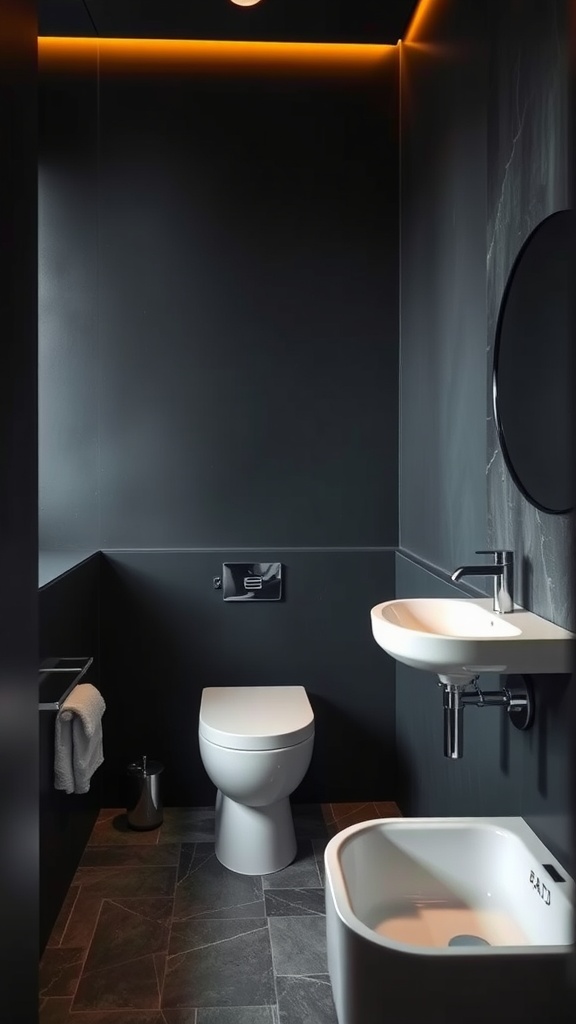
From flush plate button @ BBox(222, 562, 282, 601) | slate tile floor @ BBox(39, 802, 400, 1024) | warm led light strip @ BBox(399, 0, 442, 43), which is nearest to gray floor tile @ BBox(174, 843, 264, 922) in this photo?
slate tile floor @ BBox(39, 802, 400, 1024)

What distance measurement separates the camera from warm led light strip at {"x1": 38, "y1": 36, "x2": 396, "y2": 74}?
2.93 metres

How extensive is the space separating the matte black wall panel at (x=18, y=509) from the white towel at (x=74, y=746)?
772mm

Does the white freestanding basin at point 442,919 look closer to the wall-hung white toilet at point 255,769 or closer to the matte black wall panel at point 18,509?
the matte black wall panel at point 18,509

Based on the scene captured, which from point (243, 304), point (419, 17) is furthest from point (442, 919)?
point (419, 17)

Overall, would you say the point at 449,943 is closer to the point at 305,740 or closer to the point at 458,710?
the point at 458,710

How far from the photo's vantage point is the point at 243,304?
2982 millimetres

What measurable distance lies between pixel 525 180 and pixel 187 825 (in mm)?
2281

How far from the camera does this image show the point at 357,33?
2.86 m

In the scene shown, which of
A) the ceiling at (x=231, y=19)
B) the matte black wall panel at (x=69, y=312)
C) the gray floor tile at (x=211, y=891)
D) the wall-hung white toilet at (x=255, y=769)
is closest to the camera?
the gray floor tile at (x=211, y=891)

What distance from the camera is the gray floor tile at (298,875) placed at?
2.42 metres

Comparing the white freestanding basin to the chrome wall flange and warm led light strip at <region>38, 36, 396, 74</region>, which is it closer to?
the chrome wall flange

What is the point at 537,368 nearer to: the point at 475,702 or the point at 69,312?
the point at 475,702

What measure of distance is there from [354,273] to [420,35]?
2.56 feet

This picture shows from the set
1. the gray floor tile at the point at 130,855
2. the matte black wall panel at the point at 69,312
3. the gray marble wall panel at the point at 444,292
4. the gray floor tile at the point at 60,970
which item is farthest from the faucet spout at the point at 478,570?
the matte black wall panel at the point at 69,312
